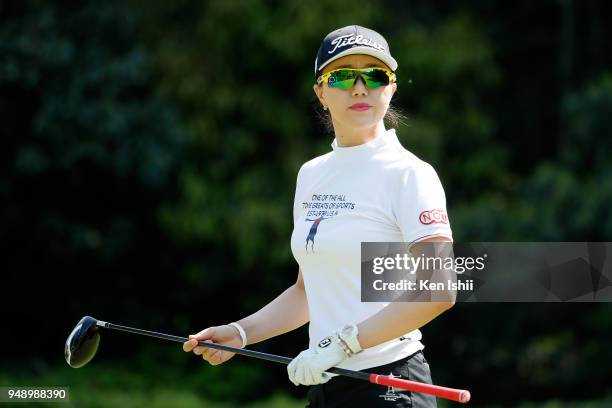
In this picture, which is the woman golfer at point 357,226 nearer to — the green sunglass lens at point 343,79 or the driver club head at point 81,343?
the green sunglass lens at point 343,79

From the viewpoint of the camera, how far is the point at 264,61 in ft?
43.2

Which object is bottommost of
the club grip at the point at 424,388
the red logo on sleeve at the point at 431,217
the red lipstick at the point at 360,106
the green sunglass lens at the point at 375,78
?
the club grip at the point at 424,388

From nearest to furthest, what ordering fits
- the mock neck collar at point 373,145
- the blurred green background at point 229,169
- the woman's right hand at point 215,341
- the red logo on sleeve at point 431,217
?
the red logo on sleeve at point 431,217 < the mock neck collar at point 373,145 < the woman's right hand at point 215,341 < the blurred green background at point 229,169

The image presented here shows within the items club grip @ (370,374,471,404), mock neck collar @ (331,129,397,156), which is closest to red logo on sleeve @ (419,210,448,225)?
mock neck collar @ (331,129,397,156)

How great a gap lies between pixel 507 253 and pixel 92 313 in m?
5.87

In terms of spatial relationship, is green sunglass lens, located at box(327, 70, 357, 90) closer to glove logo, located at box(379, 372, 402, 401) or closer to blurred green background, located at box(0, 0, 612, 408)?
glove logo, located at box(379, 372, 402, 401)

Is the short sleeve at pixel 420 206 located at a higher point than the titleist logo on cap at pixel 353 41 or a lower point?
lower

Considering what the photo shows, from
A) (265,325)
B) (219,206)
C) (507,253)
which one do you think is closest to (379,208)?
(265,325)

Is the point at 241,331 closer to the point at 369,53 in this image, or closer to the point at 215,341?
the point at 215,341

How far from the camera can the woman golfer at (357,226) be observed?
2.70 m

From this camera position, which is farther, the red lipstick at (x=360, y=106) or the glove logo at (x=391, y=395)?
the red lipstick at (x=360, y=106)

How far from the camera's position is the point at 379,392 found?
277 cm

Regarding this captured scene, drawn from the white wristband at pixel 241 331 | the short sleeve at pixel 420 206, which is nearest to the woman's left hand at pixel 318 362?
the short sleeve at pixel 420 206

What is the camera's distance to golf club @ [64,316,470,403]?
2.55 metres
